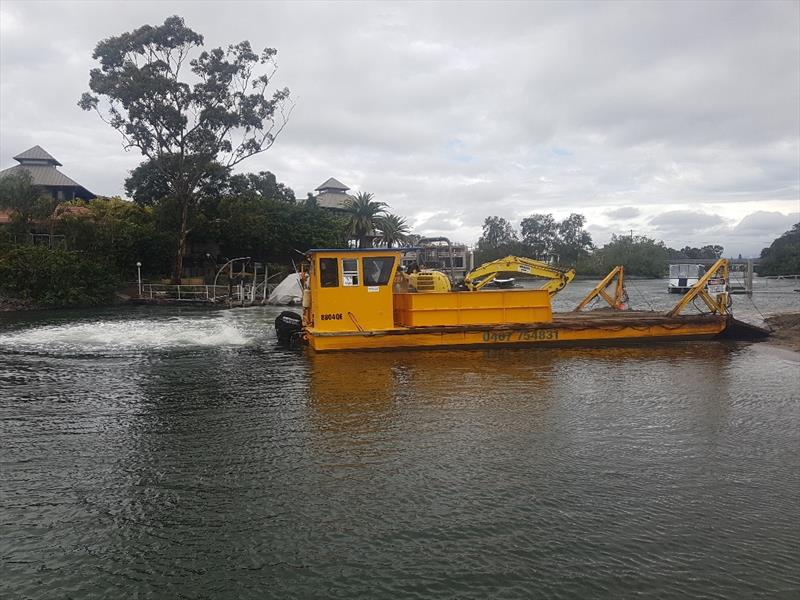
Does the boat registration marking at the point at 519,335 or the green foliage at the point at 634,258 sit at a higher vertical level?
the green foliage at the point at 634,258

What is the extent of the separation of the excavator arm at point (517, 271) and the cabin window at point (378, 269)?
3.35 meters

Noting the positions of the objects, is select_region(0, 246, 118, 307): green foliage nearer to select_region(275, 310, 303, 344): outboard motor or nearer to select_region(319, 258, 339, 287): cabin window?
select_region(275, 310, 303, 344): outboard motor

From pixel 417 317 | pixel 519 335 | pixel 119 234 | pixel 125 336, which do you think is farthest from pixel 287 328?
pixel 119 234

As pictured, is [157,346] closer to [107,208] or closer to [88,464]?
[88,464]

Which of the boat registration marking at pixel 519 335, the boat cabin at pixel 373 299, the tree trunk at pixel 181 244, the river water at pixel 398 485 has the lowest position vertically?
the river water at pixel 398 485

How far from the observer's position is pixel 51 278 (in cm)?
2939

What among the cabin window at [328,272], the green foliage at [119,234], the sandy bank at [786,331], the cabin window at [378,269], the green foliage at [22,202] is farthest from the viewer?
the green foliage at [119,234]

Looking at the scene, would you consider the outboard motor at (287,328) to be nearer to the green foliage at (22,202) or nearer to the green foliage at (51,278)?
the green foliage at (51,278)

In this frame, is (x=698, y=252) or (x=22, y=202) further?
(x=698, y=252)

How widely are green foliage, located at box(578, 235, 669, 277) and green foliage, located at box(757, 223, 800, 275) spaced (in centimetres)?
1520

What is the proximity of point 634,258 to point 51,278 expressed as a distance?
2771 inches

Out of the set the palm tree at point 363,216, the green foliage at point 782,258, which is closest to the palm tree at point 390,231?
the palm tree at point 363,216

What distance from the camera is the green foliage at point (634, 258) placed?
77125 millimetres

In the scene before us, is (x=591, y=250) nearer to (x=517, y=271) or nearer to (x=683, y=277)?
(x=683, y=277)
